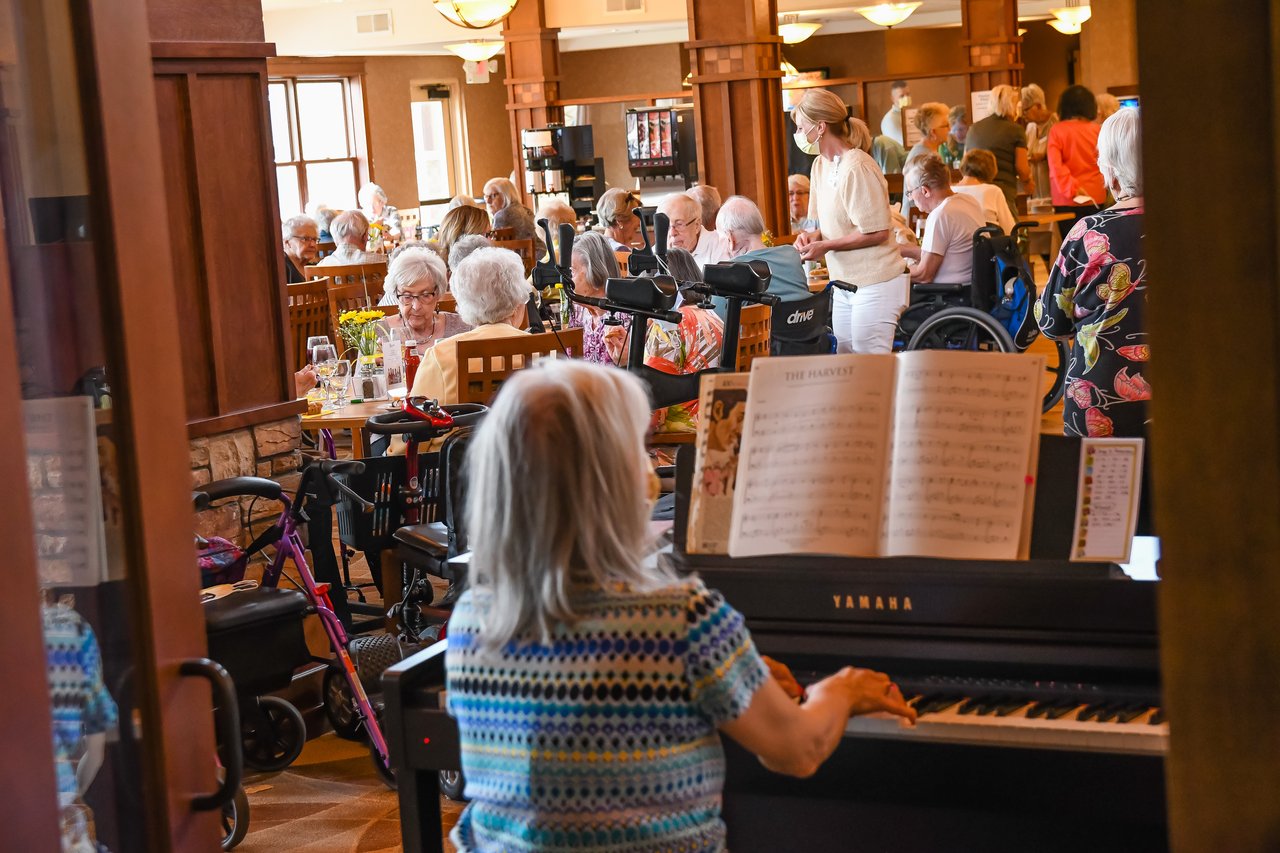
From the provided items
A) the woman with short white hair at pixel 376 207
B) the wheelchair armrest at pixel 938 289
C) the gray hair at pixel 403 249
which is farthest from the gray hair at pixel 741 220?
the woman with short white hair at pixel 376 207

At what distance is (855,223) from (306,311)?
2.38 metres

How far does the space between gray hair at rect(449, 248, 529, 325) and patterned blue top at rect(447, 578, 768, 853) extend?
323cm

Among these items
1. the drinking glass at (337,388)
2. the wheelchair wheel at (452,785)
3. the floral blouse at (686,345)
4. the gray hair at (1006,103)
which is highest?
the gray hair at (1006,103)

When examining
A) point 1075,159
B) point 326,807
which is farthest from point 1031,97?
point 326,807

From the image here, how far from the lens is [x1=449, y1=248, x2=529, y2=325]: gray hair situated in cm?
473

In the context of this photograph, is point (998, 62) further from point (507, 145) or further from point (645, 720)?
point (645, 720)

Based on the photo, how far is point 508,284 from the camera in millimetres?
4754

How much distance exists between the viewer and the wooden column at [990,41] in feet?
44.8

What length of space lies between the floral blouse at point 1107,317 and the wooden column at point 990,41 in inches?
417

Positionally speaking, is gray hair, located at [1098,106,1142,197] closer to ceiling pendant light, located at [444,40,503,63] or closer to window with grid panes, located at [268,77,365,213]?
ceiling pendant light, located at [444,40,503,63]

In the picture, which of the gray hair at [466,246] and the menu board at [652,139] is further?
the menu board at [652,139]

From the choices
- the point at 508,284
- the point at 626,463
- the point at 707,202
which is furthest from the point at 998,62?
the point at 626,463

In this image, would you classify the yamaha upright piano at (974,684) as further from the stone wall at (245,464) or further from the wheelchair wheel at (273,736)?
the stone wall at (245,464)

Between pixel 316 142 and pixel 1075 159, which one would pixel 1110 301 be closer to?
pixel 1075 159
